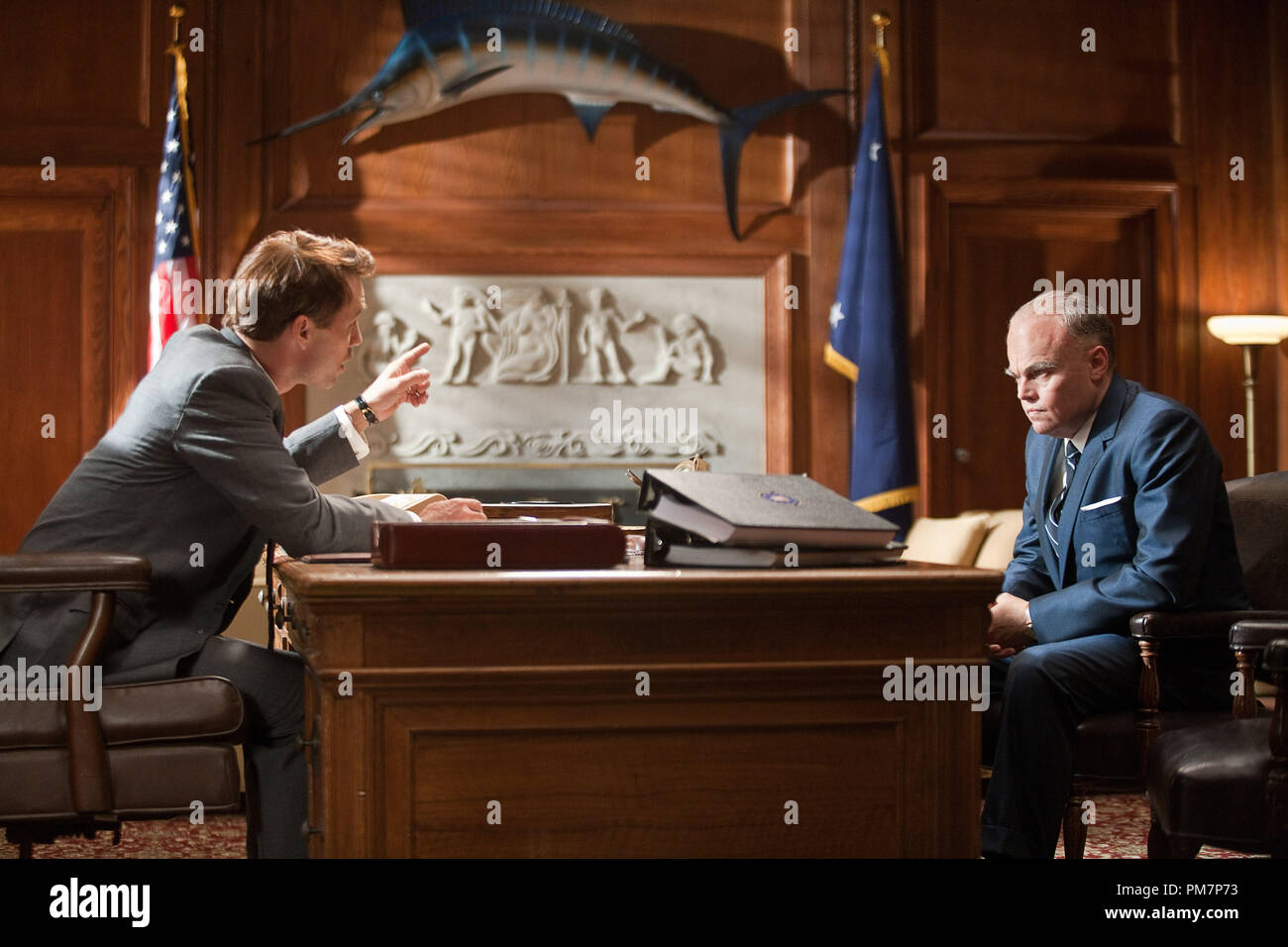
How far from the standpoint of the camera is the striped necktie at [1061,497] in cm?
258

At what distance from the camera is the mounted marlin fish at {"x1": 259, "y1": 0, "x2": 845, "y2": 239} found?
5191mm

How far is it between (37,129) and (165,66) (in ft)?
1.89

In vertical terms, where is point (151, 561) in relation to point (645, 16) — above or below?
below

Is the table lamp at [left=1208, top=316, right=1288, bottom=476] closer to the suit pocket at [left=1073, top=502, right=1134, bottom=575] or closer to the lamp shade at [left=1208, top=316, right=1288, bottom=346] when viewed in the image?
the lamp shade at [left=1208, top=316, right=1288, bottom=346]

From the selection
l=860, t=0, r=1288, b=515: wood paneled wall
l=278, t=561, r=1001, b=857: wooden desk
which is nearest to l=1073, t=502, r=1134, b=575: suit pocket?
l=278, t=561, r=1001, b=857: wooden desk

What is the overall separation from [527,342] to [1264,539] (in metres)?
3.30

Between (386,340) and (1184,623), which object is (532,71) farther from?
(1184,623)

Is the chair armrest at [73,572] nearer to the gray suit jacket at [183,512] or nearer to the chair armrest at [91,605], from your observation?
the chair armrest at [91,605]

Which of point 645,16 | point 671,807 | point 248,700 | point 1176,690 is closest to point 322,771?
point 671,807

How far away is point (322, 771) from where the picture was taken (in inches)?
59.3

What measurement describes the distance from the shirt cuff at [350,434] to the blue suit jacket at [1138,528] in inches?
54.3

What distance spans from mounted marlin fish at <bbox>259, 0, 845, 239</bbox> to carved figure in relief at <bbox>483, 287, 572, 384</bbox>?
30.2 inches

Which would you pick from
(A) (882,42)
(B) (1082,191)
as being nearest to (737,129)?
(A) (882,42)

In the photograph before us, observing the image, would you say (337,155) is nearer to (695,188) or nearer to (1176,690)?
(695,188)
